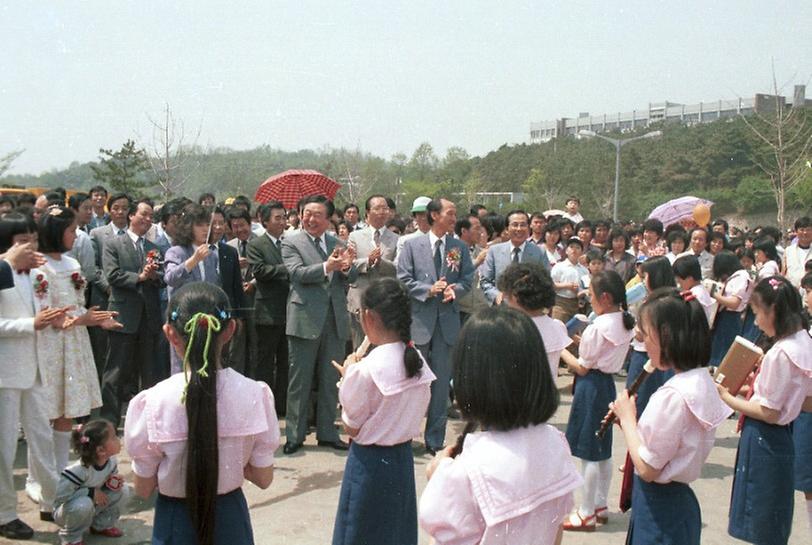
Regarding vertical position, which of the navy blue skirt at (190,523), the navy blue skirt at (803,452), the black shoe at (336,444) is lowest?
the black shoe at (336,444)

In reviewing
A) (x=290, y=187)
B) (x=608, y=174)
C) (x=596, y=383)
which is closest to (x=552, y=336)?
(x=596, y=383)

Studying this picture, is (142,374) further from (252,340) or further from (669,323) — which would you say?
(669,323)

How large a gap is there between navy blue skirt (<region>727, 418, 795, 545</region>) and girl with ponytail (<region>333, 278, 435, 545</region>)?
179 centimetres

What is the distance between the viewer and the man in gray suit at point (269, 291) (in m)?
7.12

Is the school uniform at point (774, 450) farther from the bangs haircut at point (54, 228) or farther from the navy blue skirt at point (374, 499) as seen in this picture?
the bangs haircut at point (54, 228)

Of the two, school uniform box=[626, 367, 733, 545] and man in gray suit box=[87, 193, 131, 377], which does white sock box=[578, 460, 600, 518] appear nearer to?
school uniform box=[626, 367, 733, 545]

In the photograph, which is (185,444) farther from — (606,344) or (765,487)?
(606,344)

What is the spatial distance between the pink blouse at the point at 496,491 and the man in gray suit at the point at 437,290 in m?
4.18

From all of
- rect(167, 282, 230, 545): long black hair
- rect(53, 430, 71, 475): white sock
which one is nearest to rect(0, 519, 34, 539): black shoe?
rect(53, 430, 71, 475): white sock

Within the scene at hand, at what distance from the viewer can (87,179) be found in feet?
94.1

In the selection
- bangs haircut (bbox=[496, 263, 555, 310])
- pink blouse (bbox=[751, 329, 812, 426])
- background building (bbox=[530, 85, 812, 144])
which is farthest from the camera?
background building (bbox=[530, 85, 812, 144])

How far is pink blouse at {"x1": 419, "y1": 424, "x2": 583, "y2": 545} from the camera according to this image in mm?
2131

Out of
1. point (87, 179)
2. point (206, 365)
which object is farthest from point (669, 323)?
point (87, 179)

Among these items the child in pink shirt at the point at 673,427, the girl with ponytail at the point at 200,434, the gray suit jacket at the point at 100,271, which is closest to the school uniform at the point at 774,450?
the child in pink shirt at the point at 673,427
